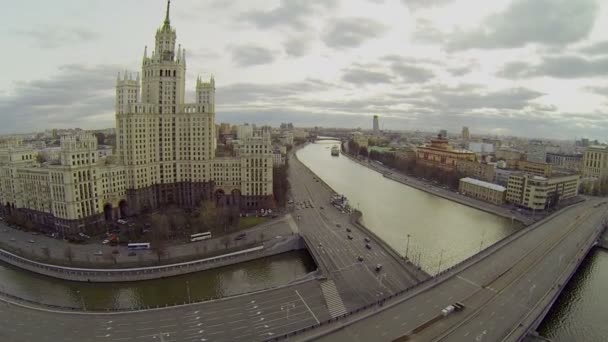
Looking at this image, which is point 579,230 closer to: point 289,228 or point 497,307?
point 497,307

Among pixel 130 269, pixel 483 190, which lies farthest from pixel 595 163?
pixel 130 269

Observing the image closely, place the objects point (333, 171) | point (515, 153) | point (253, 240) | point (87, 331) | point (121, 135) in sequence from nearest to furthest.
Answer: point (87, 331)
point (253, 240)
point (121, 135)
point (333, 171)
point (515, 153)

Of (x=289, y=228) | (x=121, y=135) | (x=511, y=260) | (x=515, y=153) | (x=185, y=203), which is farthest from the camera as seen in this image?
(x=515, y=153)

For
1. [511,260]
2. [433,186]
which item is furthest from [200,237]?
[433,186]

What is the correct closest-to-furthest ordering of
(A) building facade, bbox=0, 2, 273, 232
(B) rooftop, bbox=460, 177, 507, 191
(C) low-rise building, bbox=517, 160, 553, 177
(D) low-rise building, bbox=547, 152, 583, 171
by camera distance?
1. (A) building facade, bbox=0, 2, 273, 232
2. (B) rooftop, bbox=460, 177, 507, 191
3. (C) low-rise building, bbox=517, 160, 553, 177
4. (D) low-rise building, bbox=547, 152, 583, 171

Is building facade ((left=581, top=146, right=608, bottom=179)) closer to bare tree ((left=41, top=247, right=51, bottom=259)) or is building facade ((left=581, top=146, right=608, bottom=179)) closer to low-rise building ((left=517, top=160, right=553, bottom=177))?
low-rise building ((left=517, top=160, right=553, bottom=177))

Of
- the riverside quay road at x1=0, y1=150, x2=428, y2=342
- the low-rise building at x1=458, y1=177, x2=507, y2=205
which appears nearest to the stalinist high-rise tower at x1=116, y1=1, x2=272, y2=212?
the riverside quay road at x1=0, y1=150, x2=428, y2=342

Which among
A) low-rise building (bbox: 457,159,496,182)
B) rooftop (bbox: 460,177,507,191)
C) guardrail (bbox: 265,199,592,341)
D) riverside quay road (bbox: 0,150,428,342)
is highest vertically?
low-rise building (bbox: 457,159,496,182)
